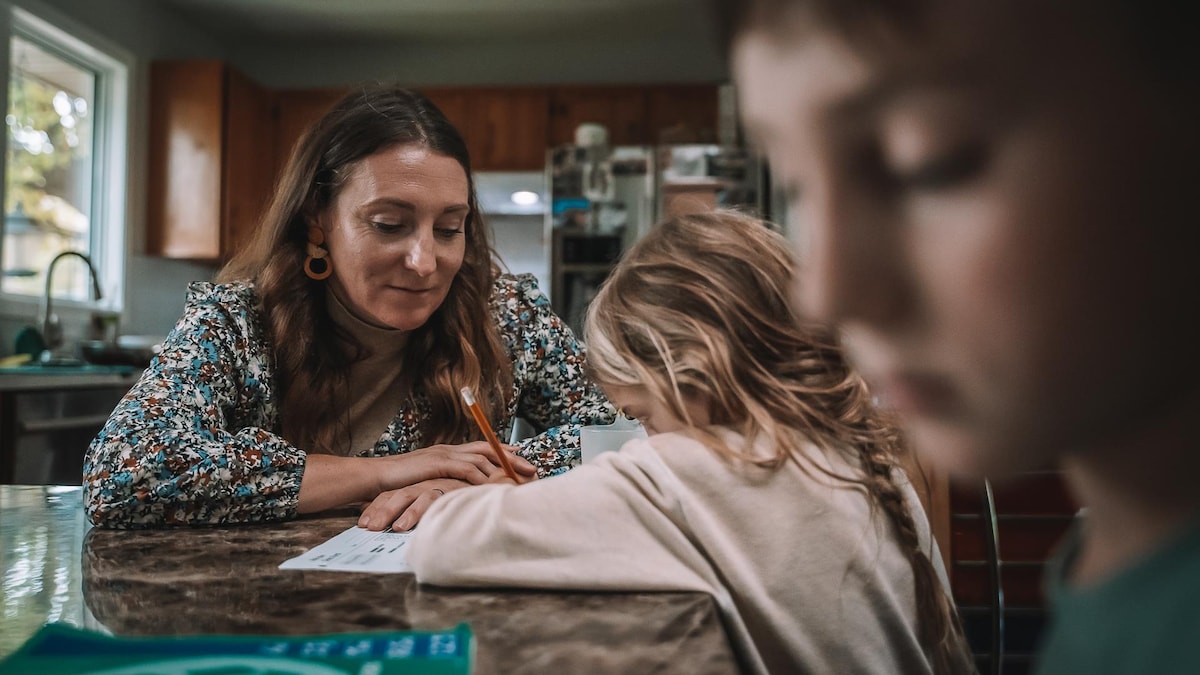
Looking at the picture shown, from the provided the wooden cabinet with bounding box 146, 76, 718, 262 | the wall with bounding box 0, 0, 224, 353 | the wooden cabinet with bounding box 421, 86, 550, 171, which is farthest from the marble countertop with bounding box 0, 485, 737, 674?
the wooden cabinet with bounding box 421, 86, 550, 171

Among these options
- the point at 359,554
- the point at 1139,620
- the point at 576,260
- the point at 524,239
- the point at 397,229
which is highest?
the point at 524,239

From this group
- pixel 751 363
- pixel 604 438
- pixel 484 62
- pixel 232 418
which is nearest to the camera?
pixel 751 363

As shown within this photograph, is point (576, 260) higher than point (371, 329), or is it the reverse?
point (576, 260)

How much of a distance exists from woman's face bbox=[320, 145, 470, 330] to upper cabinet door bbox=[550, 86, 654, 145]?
3.78 m

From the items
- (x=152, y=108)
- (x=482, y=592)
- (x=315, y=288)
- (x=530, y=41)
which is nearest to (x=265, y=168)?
(x=152, y=108)

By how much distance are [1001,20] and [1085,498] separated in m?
0.10

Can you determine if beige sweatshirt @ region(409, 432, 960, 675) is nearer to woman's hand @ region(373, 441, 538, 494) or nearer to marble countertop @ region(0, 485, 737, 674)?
marble countertop @ region(0, 485, 737, 674)

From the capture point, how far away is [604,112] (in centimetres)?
502

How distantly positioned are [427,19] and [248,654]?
4.99 metres

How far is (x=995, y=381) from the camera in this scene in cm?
15

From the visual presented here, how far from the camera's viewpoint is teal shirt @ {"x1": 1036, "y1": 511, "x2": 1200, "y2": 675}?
0.50 feet

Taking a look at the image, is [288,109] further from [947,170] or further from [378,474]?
[947,170]

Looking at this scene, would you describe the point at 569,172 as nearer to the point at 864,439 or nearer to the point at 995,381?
the point at 864,439

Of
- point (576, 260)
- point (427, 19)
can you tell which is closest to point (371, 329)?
point (576, 260)
